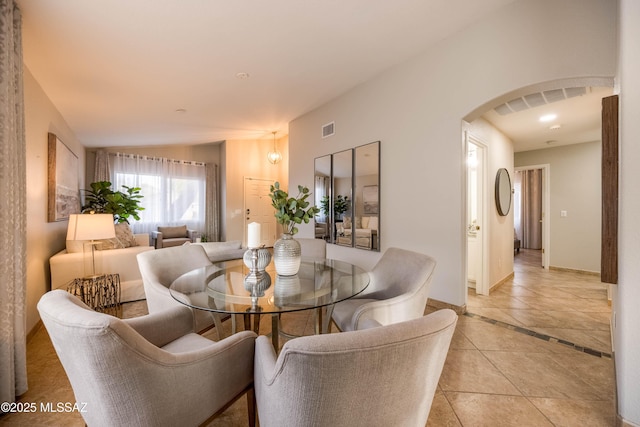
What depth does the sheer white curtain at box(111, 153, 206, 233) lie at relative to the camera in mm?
6070

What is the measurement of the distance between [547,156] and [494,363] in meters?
4.88

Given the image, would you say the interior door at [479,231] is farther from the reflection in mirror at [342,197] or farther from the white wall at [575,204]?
the white wall at [575,204]

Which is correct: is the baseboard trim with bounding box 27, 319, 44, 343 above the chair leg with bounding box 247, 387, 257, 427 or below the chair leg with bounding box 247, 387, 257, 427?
below

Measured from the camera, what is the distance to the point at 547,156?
5.19m

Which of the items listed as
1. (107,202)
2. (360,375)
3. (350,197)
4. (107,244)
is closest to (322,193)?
(350,197)

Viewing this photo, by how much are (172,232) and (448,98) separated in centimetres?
582

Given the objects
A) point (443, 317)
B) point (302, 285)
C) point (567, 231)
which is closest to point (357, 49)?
point (302, 285)

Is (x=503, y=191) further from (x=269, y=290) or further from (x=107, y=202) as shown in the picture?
(x=107, y=202)

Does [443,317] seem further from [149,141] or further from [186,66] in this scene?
[149,141]

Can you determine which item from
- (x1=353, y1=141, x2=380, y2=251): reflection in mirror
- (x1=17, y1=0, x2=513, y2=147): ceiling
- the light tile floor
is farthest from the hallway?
(x1=17, y1=0, x2=513, y2=147): ceiling

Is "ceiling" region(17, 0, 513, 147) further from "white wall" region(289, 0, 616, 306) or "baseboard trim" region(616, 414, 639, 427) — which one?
"baseboard trim" region(616, 414, 639, 427)

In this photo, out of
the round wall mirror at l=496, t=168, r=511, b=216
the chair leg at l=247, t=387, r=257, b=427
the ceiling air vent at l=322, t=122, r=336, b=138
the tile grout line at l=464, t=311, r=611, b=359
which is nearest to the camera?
the chair leg at l=247, t=387, r=257, b=427

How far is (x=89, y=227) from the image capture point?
2531mm

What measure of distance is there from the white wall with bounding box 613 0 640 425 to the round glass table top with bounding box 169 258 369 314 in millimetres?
1248
